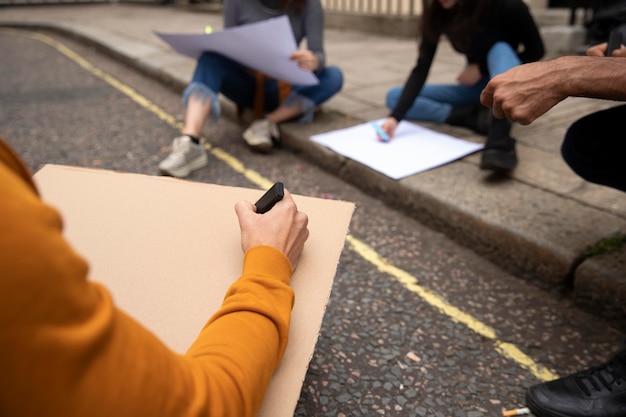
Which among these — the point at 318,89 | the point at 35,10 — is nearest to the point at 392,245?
the point at 318,89

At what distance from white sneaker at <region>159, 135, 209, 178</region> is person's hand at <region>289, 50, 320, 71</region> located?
667 millimetres

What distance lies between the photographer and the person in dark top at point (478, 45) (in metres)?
2.48

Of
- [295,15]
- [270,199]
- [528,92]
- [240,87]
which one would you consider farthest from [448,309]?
[295,15]

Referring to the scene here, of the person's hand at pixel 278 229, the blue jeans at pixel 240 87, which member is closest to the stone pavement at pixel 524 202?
the blue jeans at pixel 240 87

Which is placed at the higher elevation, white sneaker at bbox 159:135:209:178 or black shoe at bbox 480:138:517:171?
black shoe at bbox 480:138:517:171

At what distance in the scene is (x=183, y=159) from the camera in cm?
269

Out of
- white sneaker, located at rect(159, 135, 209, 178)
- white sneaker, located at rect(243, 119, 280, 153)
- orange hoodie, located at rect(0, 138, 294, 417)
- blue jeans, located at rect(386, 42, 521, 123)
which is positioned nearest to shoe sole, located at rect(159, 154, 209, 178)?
white sneaker, located at rect(159, 135, 209, 178)

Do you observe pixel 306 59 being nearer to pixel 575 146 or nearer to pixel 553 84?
pixel 575 146

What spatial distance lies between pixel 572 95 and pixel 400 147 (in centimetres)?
148

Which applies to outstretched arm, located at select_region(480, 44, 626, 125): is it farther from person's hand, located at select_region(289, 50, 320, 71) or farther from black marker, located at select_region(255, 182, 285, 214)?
person's hand, located at select_region(289, 50, 320, 71)

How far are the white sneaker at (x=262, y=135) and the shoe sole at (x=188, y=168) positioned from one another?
0.92 ft

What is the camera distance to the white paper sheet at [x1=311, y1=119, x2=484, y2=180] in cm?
247

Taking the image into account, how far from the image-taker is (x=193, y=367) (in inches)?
25.9

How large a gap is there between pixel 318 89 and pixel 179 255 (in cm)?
218
